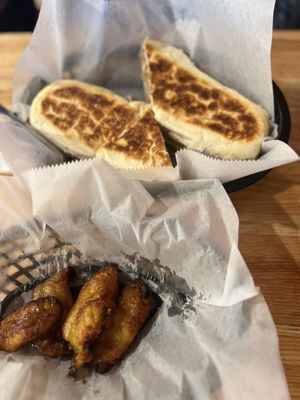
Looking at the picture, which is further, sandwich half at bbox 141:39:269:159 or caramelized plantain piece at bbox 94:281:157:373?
sandwich half at bbox 141:39:269:159

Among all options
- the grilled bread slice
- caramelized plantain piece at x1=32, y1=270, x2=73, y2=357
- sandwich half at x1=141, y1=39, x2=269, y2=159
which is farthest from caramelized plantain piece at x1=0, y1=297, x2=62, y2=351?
sandwich half at x1=141, y1=39, x2=269, y2=159

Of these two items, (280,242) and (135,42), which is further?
(135,42)

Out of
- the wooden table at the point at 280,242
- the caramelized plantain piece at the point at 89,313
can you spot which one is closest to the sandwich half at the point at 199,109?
the wooden table at the point at 280,242

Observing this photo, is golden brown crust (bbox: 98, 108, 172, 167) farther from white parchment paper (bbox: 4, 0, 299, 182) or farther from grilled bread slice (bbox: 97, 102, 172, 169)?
white parchment paper (bbox: 4, 0, 299, 182)

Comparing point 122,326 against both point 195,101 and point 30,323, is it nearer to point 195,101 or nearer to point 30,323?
point 30,323

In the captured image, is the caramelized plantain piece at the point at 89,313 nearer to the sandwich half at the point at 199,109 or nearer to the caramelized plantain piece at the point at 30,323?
the caramelized plantain piece at the point at 30,323

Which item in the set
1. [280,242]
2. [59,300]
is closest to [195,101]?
[280,242]

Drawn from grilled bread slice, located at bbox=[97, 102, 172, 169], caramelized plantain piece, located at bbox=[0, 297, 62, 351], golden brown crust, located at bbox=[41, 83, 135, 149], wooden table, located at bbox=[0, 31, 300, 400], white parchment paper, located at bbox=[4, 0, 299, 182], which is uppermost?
white parchment paper, located at bbox=[4, 0, 299, 182]
